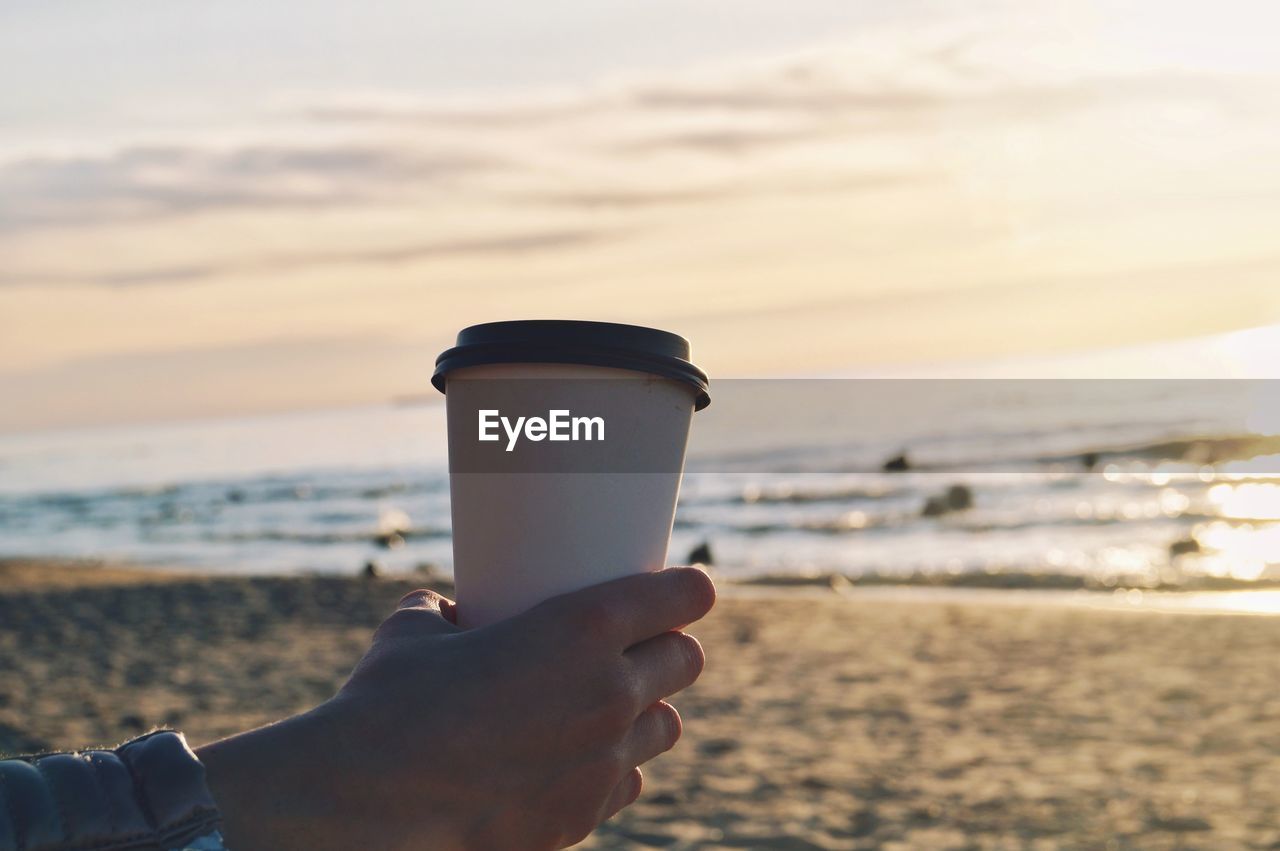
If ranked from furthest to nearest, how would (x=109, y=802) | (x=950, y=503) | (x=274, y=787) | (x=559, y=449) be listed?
(x=950, y=503) < (x=559, y=449) < (x=274, y=787) < (x=109, y=802)

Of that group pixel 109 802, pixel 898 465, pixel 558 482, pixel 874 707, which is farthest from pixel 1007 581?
pixel 109 802

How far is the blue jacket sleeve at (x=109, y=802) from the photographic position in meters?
1.18

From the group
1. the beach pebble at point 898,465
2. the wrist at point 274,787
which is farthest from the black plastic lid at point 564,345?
the beach pebble at point 898,465

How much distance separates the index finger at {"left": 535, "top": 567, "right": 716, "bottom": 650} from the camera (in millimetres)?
1484

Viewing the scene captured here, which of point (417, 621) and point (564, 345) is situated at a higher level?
Answer: point (564, 345)

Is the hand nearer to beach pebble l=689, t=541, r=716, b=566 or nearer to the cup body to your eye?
the cup body

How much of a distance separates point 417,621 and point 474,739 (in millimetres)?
254

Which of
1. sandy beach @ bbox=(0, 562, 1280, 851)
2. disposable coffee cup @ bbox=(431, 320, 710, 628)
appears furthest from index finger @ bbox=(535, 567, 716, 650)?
sandy beach @ bbox=(0, 562, 1280, 851)

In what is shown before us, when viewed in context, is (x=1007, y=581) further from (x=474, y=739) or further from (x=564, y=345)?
(x=474, y=739)

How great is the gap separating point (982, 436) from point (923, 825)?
106 feet

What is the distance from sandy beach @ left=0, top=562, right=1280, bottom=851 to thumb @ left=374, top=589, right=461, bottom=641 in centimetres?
398

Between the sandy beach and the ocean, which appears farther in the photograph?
the ocean

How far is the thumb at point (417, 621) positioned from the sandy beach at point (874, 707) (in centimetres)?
398

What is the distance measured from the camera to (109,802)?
1.22 m
